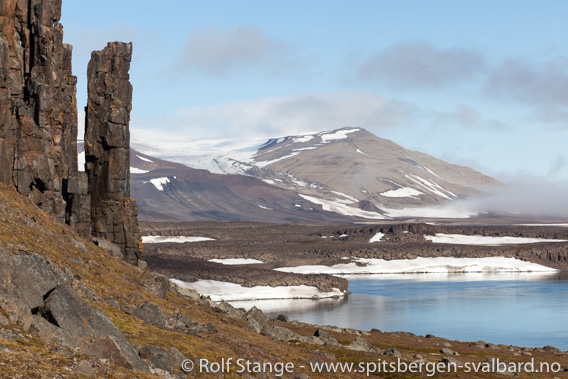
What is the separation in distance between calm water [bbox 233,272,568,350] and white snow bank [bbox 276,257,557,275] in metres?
21.9

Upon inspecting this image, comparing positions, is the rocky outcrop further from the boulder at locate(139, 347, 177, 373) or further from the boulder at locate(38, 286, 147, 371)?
the boulder at locate(139, 347, 177, 373)

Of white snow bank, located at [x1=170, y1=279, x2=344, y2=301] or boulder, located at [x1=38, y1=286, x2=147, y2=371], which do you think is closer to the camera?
boulder, located at [x1=38, y1=286, x2=147, y2=371]

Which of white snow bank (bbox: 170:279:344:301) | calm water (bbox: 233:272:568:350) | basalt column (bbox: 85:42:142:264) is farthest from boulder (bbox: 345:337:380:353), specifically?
white snow bank (bbox: 170:279:344:301)

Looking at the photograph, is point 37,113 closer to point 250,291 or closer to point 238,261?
point 250,291

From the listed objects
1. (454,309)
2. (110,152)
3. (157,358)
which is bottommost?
(454,309)

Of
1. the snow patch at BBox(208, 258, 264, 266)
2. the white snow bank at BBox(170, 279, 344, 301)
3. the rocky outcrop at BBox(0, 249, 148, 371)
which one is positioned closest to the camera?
the rocky outcrop at BBox(0, 249, 148, 371)

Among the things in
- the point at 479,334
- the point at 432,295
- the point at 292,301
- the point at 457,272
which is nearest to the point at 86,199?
the point at 479,334

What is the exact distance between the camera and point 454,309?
11031cm

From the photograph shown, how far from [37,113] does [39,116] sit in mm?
326

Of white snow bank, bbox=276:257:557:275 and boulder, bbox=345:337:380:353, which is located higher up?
boulder, bbox=345:337:380:353

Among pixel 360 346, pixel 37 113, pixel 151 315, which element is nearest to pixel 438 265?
pixel 360 346

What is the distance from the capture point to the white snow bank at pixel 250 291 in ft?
389

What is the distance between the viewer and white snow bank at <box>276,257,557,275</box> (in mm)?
178875

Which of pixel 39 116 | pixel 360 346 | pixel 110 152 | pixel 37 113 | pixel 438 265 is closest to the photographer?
pixel 39 116
